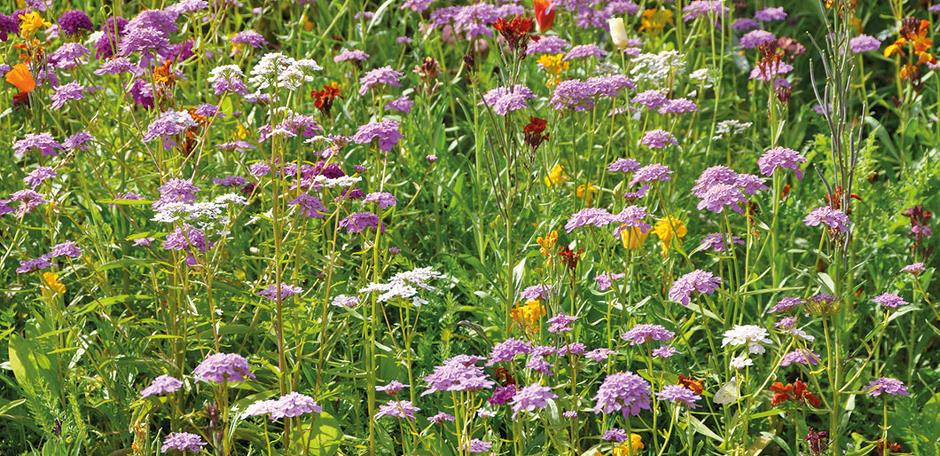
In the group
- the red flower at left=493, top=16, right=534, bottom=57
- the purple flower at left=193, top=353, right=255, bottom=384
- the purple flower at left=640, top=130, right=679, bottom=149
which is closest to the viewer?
the purple flower at left=193, top=353, right=255, bottom=384

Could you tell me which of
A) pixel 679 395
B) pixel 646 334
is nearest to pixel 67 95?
pixel 646 334

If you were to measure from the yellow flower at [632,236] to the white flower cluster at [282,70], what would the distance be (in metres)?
0.71

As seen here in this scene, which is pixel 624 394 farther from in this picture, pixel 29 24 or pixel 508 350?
pixel 29 24

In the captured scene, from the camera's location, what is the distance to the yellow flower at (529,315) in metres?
2.37

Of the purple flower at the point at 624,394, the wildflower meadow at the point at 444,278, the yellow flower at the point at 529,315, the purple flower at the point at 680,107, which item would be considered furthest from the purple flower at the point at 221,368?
the purple flower at the point at 680,107

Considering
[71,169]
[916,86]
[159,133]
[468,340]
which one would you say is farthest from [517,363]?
[916,86]

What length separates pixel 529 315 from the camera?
7.79ft

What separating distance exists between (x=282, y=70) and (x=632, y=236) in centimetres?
80

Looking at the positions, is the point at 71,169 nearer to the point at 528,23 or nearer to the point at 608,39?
the point at 528,23

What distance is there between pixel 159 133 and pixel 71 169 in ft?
2.72

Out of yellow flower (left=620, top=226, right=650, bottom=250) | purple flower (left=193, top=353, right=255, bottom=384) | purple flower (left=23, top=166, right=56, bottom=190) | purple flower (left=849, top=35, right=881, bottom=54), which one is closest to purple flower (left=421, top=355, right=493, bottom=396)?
purple flower (left=193, top=353, right=255, bottom=384)

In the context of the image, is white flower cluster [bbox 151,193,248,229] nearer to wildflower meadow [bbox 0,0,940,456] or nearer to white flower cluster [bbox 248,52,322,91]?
wildflower meadow [bbox 0,0,940,456]

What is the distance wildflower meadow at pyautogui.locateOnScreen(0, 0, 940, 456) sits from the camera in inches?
86.1

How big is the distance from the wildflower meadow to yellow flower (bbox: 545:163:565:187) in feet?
0.07
